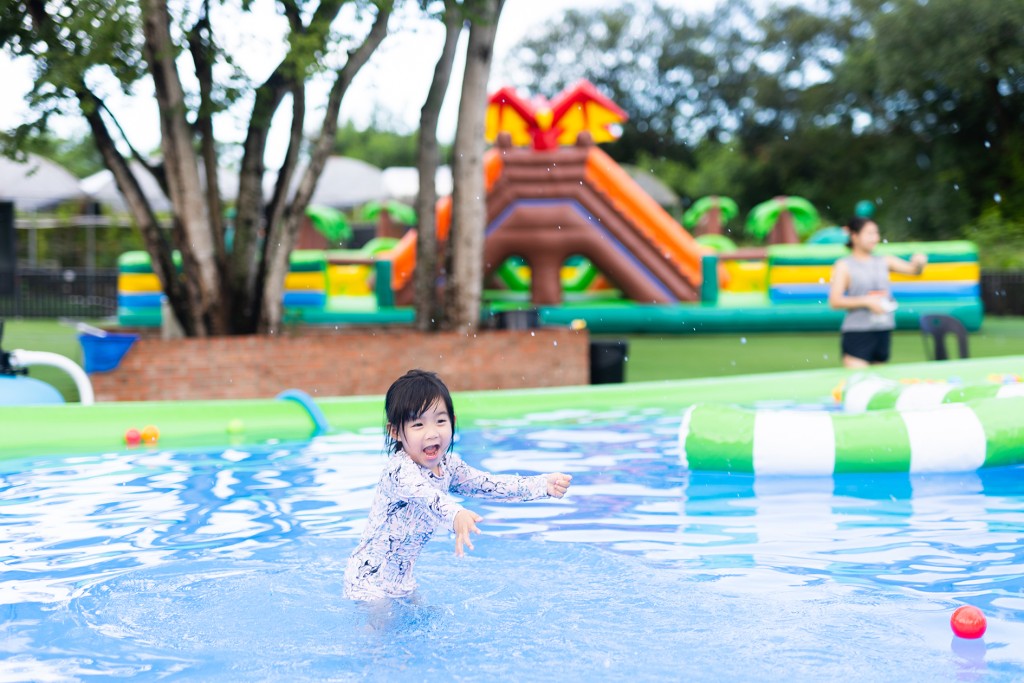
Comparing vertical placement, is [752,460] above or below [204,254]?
below

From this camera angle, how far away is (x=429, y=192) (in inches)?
401

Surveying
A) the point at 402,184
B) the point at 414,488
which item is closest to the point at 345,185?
the point at 402,184

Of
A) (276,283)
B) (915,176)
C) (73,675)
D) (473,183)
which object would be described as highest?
(915,176)

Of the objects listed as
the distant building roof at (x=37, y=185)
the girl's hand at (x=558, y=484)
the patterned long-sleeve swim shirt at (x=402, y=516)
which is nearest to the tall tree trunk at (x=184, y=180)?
the patterned long-sleeve swim shirt at (x=402, y=516)

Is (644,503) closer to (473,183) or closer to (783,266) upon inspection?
(473,183)

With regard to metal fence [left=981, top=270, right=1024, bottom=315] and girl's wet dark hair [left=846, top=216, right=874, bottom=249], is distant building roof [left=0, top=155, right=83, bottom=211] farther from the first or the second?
metal fence [left=981, top=270, right=1024, bottom=315]

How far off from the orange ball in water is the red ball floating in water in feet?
15.5

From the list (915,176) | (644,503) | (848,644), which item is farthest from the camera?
(915,176)

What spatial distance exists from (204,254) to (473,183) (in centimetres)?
228

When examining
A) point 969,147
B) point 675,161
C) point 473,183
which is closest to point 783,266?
point 473,183

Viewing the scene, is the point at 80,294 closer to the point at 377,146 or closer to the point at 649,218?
the point at 649,218

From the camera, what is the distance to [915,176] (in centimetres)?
3406

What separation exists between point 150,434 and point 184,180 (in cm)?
277

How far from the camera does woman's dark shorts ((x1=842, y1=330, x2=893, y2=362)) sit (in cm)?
823
